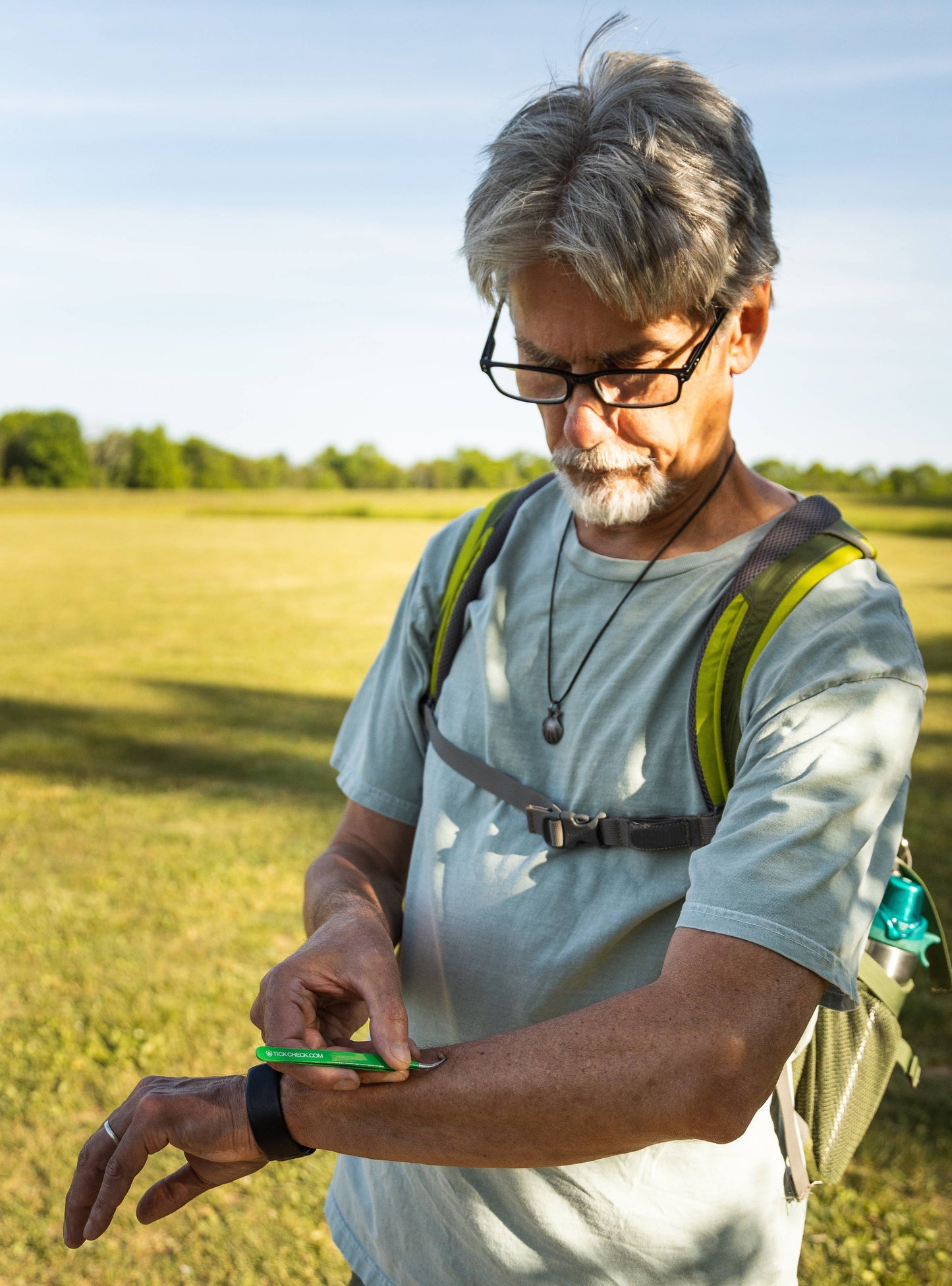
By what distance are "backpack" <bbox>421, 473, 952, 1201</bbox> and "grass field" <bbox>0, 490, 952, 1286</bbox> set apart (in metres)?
2.15

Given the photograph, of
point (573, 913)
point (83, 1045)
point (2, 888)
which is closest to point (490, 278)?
point (573, 913)

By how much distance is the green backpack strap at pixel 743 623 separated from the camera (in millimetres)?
1297

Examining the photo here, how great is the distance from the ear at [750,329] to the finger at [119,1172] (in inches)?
50.6

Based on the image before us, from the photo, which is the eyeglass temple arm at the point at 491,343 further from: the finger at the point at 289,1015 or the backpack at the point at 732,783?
the finger at the point at 289,1015

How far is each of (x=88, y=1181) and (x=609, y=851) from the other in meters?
0.78

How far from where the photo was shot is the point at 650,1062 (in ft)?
3.62

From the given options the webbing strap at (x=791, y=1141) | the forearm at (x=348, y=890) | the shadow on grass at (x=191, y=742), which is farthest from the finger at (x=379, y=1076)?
the shadow on grass at (x=191, y=742)

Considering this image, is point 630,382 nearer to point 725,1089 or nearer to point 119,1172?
point 725,1089

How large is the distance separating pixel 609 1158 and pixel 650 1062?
1.35 feet

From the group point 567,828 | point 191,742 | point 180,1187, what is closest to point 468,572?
point 567,828

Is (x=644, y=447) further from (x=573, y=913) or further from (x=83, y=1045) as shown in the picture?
(x=83, y=1045)

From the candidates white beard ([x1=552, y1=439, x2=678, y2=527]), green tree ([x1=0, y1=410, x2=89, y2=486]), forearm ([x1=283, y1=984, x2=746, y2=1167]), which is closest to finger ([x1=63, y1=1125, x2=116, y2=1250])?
forearm ([x1=283, y1=984, x2=746, y2=1167])

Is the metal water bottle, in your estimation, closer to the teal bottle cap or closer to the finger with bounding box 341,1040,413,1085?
the teal bottle cap

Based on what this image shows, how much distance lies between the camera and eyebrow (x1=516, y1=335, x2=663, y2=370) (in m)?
1.43
